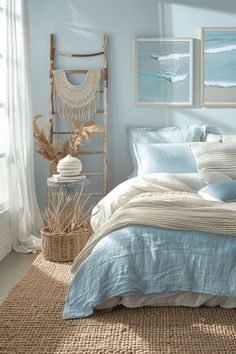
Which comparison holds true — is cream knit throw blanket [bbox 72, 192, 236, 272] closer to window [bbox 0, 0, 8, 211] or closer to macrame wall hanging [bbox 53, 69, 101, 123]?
window [bbox 0, 0, 8, 211]

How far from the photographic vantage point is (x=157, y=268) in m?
3.08

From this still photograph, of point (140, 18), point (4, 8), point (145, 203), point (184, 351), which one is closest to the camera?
point (184, 351)

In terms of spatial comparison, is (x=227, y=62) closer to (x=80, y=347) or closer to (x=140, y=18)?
(x=140, y=18)

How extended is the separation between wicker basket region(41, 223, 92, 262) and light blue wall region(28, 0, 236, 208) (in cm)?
154

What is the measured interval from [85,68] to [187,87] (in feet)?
3.55

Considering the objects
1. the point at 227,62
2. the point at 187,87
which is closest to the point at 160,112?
the point at 187,87

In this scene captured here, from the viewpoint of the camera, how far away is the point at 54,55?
18.5ft

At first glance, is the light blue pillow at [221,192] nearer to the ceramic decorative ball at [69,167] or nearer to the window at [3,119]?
the ceramic decorative ball at [69,167]

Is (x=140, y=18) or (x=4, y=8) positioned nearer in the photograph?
(x=4, y=8)

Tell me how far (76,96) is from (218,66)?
151 centimetres

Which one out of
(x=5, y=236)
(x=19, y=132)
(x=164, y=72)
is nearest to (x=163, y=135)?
(x=164, y=72)

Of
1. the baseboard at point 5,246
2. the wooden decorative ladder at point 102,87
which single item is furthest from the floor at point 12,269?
the wooden decorative ladder at point 102,87

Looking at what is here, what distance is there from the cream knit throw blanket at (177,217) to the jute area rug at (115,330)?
40cm

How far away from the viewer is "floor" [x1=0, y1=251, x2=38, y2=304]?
3.75m
